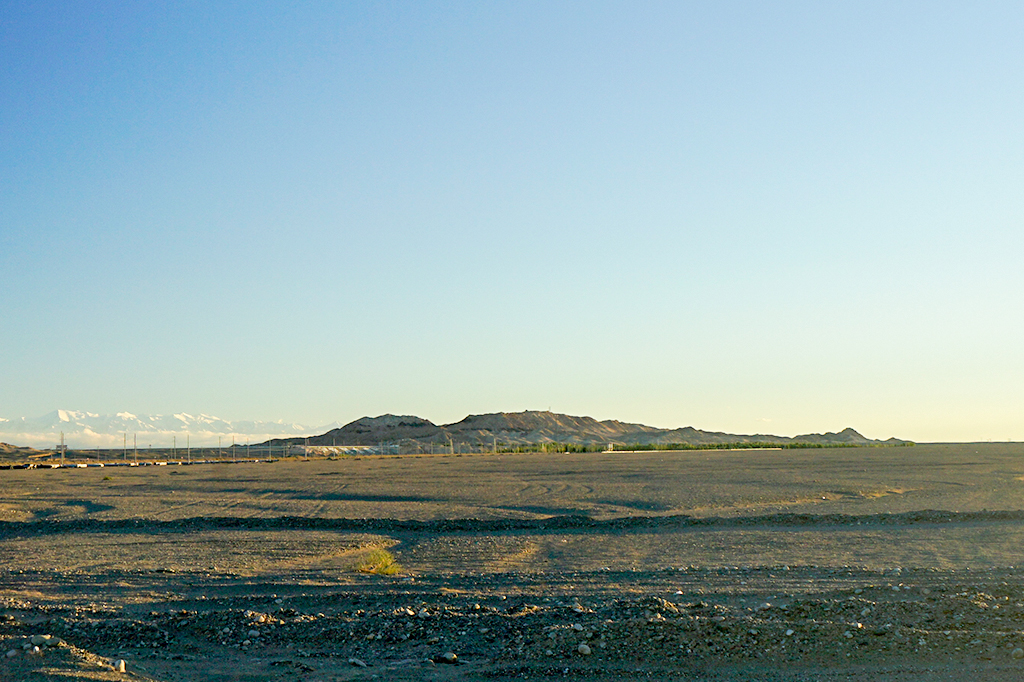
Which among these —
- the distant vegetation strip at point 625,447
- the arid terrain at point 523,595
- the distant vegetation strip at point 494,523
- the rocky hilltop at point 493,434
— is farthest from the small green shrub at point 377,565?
the rocky hilltop at point 493,434

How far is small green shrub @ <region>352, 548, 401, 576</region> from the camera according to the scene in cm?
1416

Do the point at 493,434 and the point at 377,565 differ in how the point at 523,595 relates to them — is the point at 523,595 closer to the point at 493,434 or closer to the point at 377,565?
the point at 377,565

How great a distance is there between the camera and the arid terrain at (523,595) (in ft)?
28.1

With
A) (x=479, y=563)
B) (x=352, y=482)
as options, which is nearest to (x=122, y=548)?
(x=479, y=563)

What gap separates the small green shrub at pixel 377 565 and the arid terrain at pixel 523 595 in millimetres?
203

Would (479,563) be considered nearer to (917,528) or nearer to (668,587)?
(668,587)

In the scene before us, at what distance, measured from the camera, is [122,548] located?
695 inches

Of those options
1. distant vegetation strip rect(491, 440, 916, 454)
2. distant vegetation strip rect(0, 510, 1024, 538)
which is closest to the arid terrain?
distant vegetation strip rect(0, 510, 1024, 538)

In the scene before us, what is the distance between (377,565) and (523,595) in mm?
3514

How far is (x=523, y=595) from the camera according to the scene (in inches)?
466

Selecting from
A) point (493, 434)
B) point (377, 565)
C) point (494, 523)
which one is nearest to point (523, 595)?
point (377, 565)

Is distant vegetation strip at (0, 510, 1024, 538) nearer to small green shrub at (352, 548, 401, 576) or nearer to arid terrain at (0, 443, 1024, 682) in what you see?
arid terrain at (0, 443, 1024, 682)

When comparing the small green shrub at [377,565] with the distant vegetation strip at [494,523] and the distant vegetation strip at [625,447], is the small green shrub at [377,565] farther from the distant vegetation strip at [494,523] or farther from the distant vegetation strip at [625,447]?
the distant vegetation strip at [625,447]

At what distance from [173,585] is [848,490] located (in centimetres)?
2523
